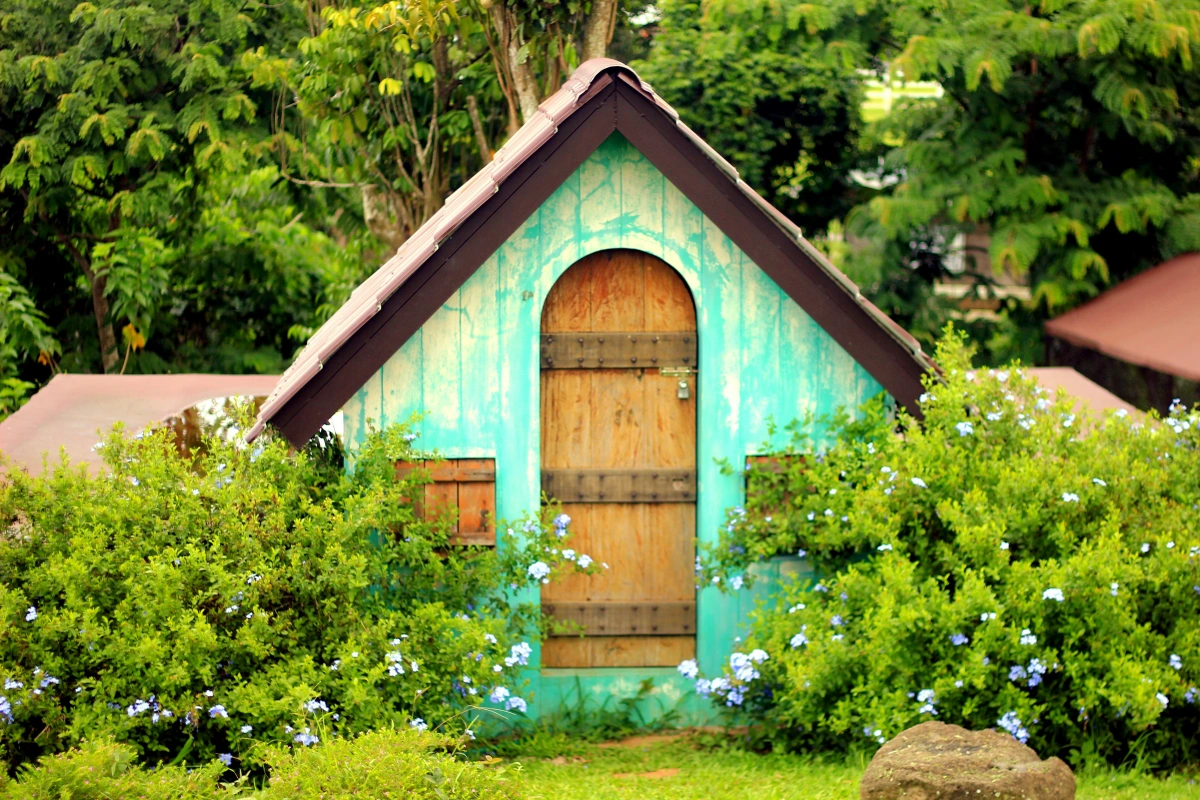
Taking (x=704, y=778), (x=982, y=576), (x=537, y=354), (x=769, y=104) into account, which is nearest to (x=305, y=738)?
(x=704, y=778)

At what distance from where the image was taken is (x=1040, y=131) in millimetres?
13172

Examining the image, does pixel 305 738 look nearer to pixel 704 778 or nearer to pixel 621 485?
pixel 704 778

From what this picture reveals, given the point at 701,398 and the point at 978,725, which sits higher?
the point at 701,398

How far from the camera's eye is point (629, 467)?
22.6 feet

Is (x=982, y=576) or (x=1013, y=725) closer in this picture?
(x=1013, y=725)

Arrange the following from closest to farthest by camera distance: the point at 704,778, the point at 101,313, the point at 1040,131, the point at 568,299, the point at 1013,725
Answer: the point at 1013,725 < the point at 704,778 < the point at 568,299 < the point at 1040,131 < the point at 101,313

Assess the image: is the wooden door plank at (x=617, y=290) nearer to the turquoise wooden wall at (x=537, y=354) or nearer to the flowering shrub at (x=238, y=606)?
the turquoise wooden wall at (x=537, y=354)

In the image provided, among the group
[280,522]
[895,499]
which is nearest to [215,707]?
[280,522]

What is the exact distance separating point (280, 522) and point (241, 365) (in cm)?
872

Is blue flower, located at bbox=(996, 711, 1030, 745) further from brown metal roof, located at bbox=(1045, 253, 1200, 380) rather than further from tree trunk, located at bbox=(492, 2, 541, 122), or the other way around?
tree trunk, located at bbox=(492, 2, 541, 122)

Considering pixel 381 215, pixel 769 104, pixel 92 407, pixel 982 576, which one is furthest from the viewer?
pixel 769 104

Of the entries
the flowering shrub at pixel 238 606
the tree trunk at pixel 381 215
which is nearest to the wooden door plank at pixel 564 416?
the flowering shrub at pixel 238 606

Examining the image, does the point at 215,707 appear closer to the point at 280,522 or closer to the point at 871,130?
the point at 280,522

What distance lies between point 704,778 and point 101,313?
990cm
